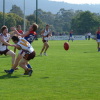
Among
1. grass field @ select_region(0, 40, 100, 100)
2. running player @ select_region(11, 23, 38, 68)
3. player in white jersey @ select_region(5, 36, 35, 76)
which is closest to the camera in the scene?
grass field @ select_region(0, 40, 100, 100)

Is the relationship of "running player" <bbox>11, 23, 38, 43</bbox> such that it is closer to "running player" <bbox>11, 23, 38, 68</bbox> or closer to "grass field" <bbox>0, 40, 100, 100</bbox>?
"running player" <bbox>11, 23, 38, 68</bbox>

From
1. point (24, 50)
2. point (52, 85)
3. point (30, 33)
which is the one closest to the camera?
point (52, 85)

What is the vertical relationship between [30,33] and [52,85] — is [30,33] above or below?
above

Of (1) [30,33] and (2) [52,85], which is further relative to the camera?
(1) [30,33]

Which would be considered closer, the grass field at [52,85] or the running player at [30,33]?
the grass field at [52,85]

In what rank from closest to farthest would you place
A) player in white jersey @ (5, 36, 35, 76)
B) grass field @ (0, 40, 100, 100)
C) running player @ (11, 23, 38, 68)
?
grass field @ (0, 40, 100, 100)
player in white jersey @ (5, 36, 35, 76)
running player @ (11, 23, 38, 68)

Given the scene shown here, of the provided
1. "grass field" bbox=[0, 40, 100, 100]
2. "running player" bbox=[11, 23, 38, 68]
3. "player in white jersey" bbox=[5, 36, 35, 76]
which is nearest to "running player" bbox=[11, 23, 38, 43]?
"running player" bbox=[11, 23, 38, 68]

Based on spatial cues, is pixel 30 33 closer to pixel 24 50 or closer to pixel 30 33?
pixel 30 33

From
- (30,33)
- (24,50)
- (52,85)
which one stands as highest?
(30,33)

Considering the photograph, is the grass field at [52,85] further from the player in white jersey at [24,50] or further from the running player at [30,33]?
the running player at [30,33]

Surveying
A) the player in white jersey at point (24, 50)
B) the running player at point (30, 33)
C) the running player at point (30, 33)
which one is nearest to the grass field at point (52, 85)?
the player in white jersey at point (24, 50)

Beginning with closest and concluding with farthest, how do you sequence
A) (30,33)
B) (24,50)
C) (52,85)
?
(52,85), (24,50), (30,33)

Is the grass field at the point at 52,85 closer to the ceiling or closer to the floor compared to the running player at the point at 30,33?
closer to the floor

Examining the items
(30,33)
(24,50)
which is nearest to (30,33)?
(30,33)
